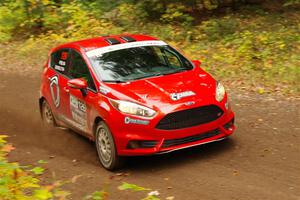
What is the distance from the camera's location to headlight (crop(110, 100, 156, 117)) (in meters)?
7.14

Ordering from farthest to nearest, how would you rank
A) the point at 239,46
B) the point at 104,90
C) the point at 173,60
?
the point at 239,46, the point at 173,60, the point at 104,90

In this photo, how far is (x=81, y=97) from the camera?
8.24 m

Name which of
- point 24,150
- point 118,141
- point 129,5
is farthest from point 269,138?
point 129,5

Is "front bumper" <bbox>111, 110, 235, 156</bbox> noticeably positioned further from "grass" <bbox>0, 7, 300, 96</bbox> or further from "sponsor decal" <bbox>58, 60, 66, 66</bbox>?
"grass" <bbox>0, 7, 300, 96</bbox>

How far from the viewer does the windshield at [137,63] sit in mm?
8094

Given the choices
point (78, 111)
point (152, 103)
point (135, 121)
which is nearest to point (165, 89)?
point (152, 103)

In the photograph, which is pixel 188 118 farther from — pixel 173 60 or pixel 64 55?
pixel 64 55

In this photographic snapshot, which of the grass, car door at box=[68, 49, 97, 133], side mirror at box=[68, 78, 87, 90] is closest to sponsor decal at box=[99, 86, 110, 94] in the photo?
car door at box=[68, 49, 97, 133]

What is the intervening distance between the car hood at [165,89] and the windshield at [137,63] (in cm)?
24

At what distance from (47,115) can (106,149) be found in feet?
9.81

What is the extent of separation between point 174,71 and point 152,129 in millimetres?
1560

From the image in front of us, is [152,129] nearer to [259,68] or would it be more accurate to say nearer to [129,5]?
[259,68]

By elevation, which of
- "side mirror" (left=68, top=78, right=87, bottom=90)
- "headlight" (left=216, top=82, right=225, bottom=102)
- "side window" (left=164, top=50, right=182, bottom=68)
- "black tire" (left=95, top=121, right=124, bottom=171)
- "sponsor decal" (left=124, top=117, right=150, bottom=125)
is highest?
"side window" (left=164, top=50, right=182, bottom=68)

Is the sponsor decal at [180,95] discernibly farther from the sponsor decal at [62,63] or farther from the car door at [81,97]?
the sponsor decal at [62,63]
